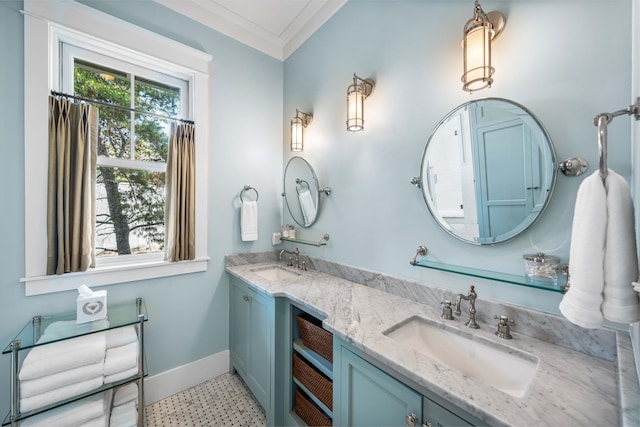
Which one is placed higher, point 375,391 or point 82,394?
point 375,391

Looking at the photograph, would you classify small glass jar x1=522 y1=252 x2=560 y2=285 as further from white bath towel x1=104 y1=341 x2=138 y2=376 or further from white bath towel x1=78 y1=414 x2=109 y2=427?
white bath towel x1=78 y1=414 x2=109 y2=427

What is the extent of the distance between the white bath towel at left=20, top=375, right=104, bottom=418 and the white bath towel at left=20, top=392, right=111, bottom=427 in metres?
0.09

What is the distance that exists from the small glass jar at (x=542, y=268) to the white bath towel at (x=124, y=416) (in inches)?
81.7

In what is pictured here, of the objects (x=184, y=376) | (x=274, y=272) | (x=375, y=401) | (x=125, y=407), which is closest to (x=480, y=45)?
(x=375, y=401)

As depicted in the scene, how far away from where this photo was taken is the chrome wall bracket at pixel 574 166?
88 cm

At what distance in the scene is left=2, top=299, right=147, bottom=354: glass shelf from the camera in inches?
47.5

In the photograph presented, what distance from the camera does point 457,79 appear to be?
1.19m

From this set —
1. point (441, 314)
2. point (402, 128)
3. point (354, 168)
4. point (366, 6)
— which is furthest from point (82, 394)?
point (366, 6)

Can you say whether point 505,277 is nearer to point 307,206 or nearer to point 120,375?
point 307,206

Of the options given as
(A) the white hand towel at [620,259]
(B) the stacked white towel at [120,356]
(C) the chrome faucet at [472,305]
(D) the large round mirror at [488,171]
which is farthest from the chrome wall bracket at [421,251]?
(B) the stacked white towel at [120,356]

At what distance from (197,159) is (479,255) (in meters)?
1.94

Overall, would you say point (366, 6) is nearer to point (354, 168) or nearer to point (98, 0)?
point (354, 168)

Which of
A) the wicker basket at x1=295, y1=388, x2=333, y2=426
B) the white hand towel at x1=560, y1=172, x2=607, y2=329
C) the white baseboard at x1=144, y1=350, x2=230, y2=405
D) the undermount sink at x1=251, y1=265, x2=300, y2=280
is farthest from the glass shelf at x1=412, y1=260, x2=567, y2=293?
the white baseboard at x1=144, y1=350, x2=230, y2=405

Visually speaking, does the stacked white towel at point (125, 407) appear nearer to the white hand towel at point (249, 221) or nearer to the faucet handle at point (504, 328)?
the white hand towel at point (249, 221)
